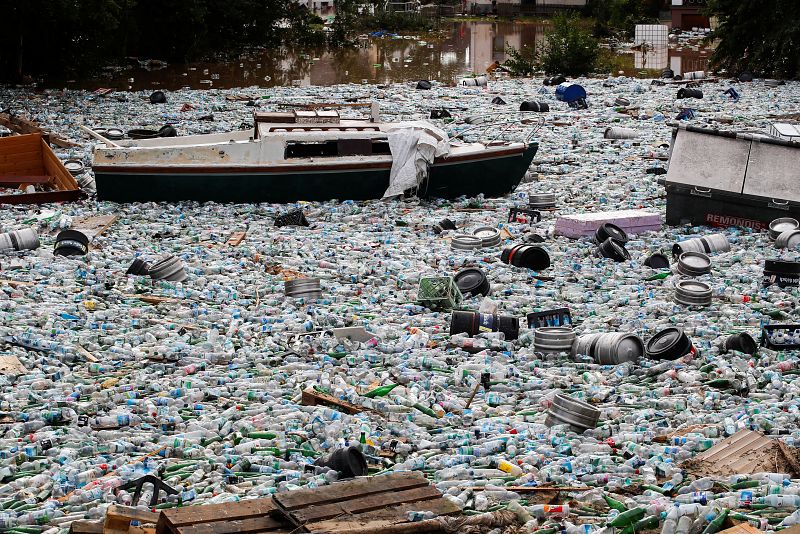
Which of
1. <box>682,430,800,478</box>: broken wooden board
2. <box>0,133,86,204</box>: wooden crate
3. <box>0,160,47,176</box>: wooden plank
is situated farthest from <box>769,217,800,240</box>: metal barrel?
<box>0,160,47,176</box>: wooden plank

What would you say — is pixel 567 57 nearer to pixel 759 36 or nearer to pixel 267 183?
pixel 759 36

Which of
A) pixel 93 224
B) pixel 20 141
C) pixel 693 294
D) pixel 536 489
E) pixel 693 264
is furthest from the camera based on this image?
pixel 20 141

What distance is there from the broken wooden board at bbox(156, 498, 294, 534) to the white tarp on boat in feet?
30.9

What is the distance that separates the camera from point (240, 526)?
5516mm

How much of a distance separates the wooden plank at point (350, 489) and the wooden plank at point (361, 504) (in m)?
0.04

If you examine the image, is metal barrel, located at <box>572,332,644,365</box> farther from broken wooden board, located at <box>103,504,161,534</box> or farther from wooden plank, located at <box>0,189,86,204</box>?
wooden plank, located at <box>0,189,86,204</box>

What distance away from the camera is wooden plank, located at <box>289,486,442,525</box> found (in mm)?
5566

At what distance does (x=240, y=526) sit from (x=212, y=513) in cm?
19

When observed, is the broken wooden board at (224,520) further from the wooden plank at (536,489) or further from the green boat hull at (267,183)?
the green boat hull at (267,183)

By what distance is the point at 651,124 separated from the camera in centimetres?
2142

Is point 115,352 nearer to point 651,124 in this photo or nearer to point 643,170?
point 643,170

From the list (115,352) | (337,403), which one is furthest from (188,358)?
(337,403)

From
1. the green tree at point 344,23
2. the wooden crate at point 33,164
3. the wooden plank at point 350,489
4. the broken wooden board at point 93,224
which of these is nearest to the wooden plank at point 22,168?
the wooden crate at point 33,164

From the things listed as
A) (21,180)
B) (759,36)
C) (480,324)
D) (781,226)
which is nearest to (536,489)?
(480,324)
